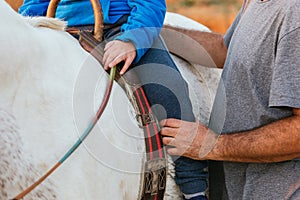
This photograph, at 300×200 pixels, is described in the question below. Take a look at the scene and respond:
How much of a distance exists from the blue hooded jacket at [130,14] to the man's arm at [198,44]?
385mm

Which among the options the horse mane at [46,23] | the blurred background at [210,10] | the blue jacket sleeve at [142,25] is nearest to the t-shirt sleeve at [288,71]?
the blue jacket sleeve at [142,25]

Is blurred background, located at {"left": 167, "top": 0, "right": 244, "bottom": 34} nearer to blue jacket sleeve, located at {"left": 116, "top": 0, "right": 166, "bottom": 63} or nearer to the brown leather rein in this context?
blue jacket sleeve, located at {"left": 116, "top": 0, "right": 166, "bottom": 63}

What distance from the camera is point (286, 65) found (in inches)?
60.5

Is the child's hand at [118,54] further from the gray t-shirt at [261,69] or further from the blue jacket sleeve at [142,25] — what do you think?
the gray t-shirt at [261,69]

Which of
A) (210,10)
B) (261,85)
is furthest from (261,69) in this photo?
(210,10)

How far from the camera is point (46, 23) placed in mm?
1423

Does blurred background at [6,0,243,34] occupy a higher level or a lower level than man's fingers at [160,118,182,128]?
lower

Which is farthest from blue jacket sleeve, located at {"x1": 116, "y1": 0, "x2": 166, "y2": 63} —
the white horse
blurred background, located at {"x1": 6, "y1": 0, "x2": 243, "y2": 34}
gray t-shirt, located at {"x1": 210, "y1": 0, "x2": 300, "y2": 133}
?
blurred background, located at {"x1": 6, "y1": 0, "x2": 243, "y2": 34}

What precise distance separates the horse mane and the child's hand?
0.14m

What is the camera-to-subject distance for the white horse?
1.19 metres

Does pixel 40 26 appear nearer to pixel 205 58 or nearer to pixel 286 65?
pixel 286 65

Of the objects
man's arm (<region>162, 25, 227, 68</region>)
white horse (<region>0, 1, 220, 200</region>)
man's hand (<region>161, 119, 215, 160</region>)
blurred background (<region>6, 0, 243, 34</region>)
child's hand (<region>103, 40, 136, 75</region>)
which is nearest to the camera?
white horse (<region>0, 1, 220, 200</region>)

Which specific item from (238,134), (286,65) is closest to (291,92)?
(286,65)

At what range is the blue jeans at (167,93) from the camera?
165 centimetres
